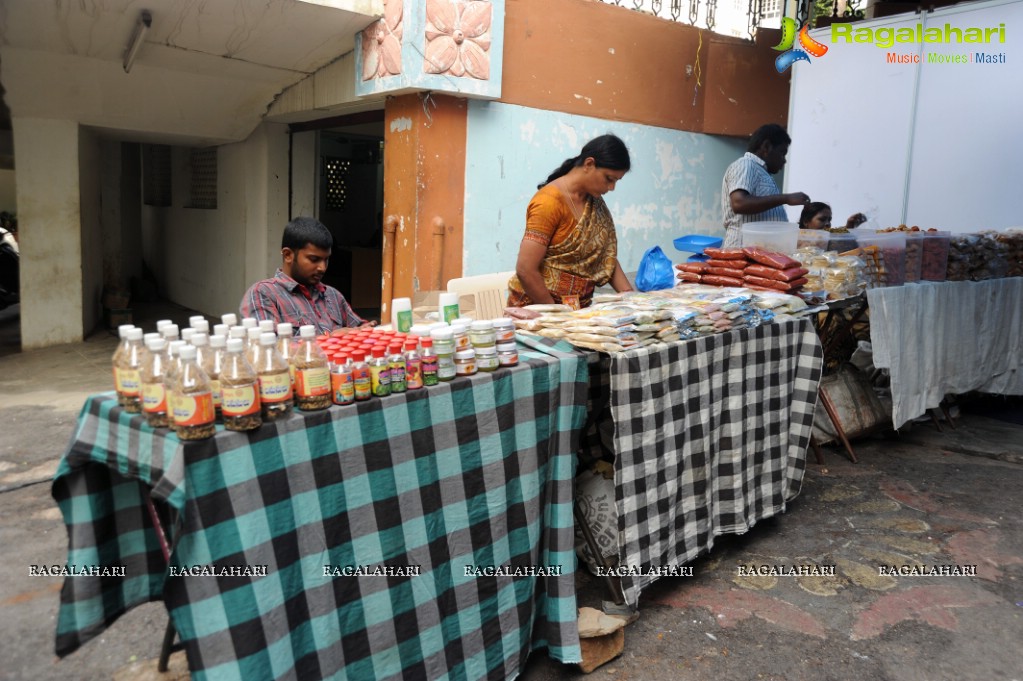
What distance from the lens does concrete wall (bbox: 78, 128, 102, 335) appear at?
797 centimetres

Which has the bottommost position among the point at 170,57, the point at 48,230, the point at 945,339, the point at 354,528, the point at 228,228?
the point at 354,528

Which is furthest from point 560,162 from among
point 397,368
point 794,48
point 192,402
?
point 192,402

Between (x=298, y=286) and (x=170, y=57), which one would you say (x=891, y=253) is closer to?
(x=298, y=286)

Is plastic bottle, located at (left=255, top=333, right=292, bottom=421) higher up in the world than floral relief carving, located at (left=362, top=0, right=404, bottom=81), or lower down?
lower down

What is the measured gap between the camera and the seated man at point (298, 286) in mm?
2907

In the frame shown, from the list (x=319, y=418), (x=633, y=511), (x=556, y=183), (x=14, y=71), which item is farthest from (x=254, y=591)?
(x=14, y=71)

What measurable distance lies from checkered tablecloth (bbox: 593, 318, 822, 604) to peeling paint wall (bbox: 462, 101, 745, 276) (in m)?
3.76

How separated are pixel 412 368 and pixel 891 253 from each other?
4018mm

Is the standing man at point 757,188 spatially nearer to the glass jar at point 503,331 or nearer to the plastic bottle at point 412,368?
the glass jar at point 503,331

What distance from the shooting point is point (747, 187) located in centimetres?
482

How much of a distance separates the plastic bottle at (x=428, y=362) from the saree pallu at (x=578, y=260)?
146 cm

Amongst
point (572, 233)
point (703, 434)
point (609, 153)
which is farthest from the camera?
point (572, 233)

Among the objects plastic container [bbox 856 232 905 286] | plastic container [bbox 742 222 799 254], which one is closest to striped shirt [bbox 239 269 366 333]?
plastic container [bbox 742 222 799 254]

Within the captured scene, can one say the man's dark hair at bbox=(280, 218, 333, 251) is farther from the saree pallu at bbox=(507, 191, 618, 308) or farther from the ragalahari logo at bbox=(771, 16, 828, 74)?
the ragalahari logo at bbox=(771, 16, 828, 74)
